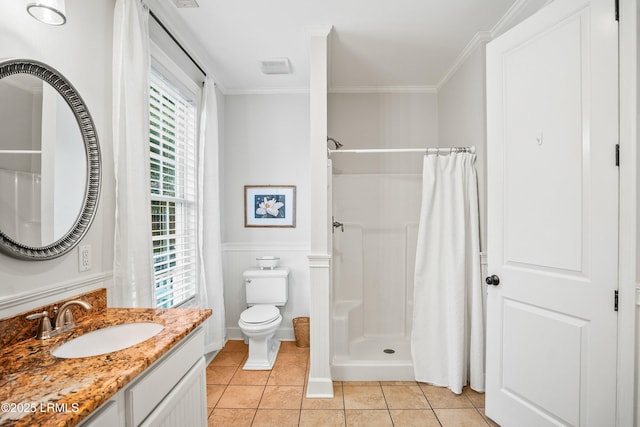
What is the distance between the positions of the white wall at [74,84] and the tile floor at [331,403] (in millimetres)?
1235

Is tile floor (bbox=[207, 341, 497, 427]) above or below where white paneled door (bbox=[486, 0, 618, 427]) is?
below

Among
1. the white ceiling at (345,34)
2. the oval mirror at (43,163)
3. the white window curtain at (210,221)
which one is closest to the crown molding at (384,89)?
the white ceiling at (345,34)

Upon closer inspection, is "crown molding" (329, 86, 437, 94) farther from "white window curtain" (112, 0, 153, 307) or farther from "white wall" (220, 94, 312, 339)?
"white window curtain" (112, 0, 153, 307)

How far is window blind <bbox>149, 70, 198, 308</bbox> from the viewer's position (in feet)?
7.02

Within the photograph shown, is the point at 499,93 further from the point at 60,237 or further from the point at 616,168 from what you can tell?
the point at 60,237

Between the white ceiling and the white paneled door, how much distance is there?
53cm

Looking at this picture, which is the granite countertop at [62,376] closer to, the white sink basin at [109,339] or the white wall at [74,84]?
the white sink basin at [109,339]

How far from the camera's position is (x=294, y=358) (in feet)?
9.17

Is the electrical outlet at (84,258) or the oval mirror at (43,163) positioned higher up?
the oval mirror at (43,163)

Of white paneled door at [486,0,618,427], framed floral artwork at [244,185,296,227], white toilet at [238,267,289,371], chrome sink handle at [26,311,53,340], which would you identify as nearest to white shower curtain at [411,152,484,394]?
white paneled door at [486,0,618,427]

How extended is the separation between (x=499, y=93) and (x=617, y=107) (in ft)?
2.00

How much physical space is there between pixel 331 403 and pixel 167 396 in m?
1.35

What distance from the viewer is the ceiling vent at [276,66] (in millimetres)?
2677

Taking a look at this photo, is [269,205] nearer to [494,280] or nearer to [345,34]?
[345,34]
